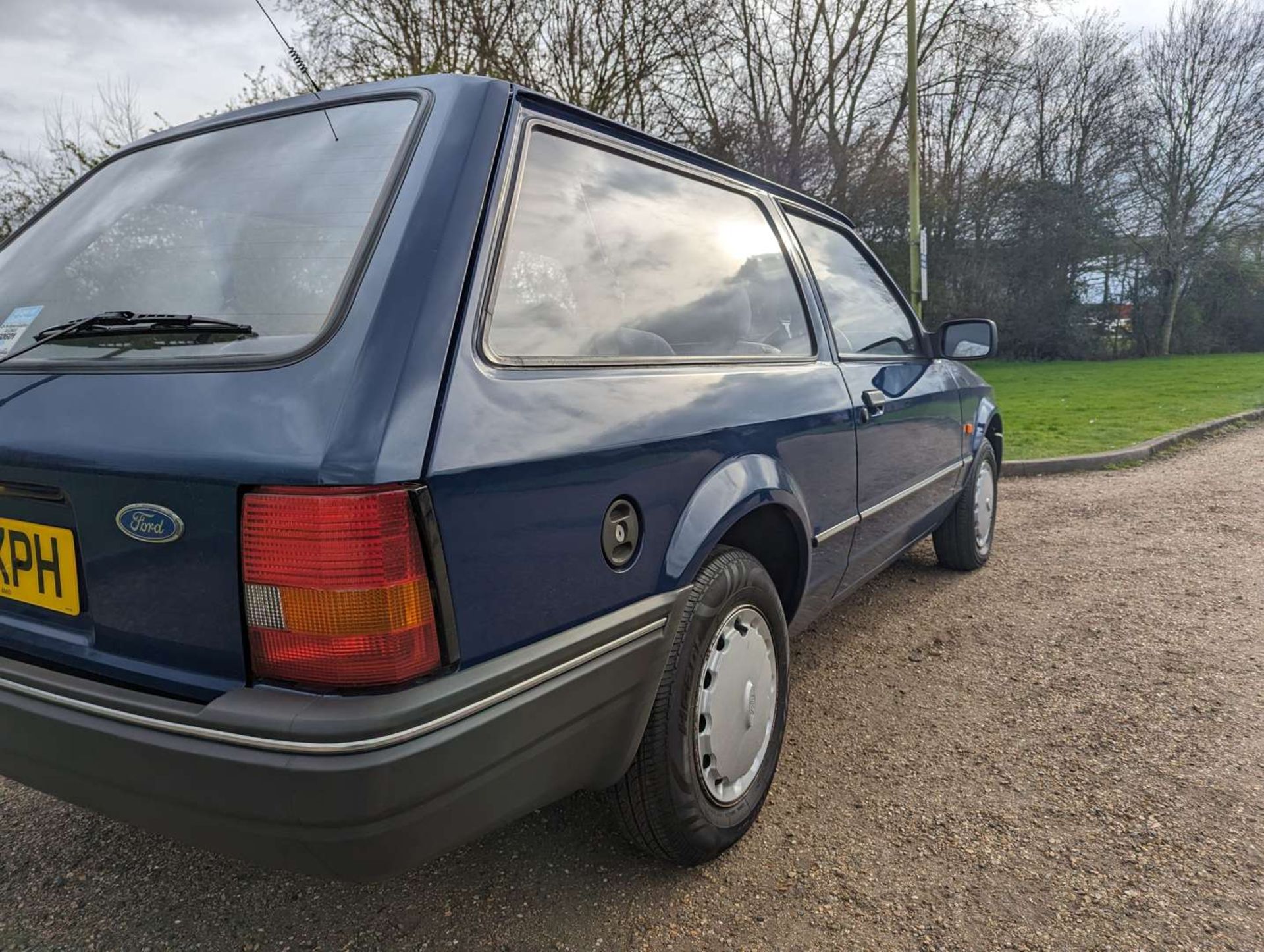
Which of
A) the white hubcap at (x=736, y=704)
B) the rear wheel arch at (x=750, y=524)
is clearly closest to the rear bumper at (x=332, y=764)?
the rear wheel arch at (x=750, y=524)

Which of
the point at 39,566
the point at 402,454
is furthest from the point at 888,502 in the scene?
the point at 39,566

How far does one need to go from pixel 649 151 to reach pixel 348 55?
47.6ft

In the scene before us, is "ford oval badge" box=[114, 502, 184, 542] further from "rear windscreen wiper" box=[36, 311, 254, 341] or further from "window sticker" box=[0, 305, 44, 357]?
"window sticker" box=[0, 305, 44, 357]

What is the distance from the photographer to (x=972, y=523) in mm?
4277

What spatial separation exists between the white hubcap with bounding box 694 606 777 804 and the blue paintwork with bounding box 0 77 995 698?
0.33m

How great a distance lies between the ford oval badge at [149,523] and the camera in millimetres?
1274

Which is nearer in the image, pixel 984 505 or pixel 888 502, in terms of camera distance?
pixel 888 502

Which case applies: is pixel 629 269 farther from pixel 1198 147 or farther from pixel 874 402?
pixel 1198 147

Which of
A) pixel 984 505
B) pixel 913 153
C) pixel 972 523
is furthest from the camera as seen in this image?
pixel 913 153

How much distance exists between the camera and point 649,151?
2.15 m

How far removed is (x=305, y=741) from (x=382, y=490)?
371mm

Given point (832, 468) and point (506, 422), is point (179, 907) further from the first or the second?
point (832, 468)

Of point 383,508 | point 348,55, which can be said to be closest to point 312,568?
point 383,508

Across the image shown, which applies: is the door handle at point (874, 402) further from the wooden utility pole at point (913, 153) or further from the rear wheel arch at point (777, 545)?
the wooden utility pole at point (913, 153)
